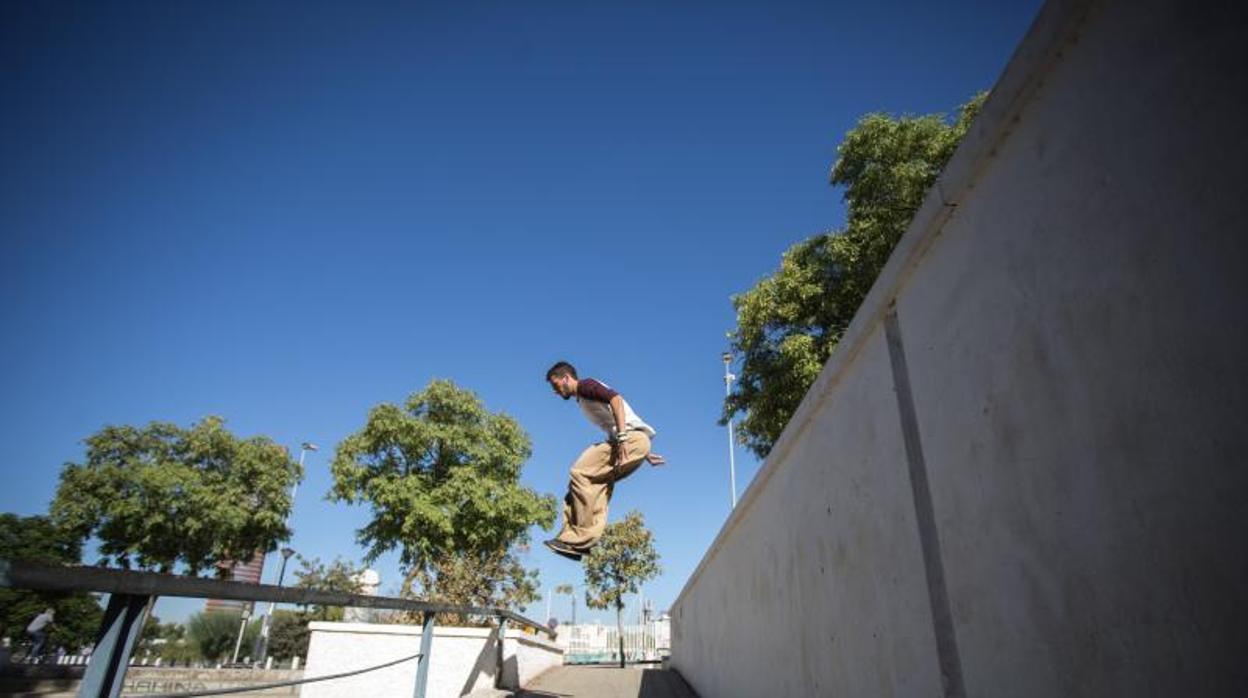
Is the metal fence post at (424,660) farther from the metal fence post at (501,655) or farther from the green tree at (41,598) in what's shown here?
the green tree at (41,598)

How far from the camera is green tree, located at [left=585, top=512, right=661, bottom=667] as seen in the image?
1017 inches

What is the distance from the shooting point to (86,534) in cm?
2416

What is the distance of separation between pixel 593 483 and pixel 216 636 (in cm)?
6074

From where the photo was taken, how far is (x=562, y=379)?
5344 millimetres

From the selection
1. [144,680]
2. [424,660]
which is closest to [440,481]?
[144,680]

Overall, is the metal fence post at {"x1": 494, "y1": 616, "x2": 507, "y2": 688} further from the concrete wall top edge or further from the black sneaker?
the concrete wall top edge

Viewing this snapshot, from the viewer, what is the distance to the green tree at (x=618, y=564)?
2584cm

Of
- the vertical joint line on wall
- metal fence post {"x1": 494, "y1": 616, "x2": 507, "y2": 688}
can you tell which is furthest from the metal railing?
metal fence post {"x1": 494, "y1": 616, "x2": 507, "y2": 688}

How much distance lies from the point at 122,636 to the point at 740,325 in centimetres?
1207

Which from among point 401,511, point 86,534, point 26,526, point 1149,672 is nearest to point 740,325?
point 1149,672

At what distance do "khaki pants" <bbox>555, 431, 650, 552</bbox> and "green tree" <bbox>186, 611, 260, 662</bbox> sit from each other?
189 ft

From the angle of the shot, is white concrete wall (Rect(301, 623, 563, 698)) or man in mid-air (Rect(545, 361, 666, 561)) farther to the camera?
white concrete wall (Rect(301, 623, 563, 698))

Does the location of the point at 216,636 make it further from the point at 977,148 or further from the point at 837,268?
the point at 977,148

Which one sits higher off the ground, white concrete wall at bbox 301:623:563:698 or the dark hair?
the dark hair
